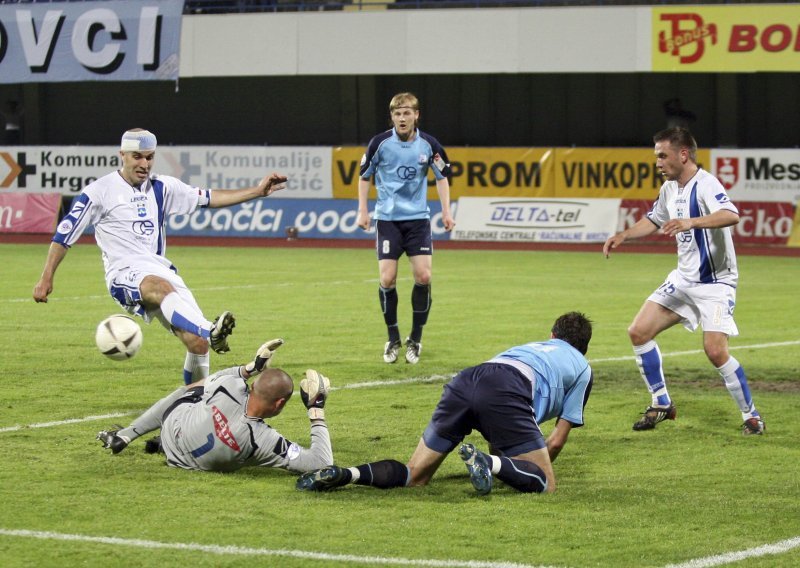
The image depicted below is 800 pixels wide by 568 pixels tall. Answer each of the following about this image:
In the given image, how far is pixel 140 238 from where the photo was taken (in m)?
9.84

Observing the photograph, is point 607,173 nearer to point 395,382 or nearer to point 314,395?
point 395,382

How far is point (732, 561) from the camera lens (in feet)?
20.2

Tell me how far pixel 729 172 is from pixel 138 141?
21.2m

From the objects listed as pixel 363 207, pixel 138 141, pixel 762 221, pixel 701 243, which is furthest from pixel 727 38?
pixel 138 141

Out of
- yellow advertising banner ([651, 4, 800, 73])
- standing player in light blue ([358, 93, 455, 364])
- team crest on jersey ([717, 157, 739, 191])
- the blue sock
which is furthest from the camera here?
yellow advertising banner ([651, 4, 800, 73])

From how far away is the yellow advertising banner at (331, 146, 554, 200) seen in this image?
99.3 feet

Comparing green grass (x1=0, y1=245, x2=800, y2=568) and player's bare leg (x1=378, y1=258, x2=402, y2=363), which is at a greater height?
player's bare leg (x1=378, y1=258, x2=402, y2=363)

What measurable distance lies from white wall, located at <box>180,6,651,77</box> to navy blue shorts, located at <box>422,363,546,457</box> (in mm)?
23953

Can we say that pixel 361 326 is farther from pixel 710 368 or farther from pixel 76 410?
pixel 76 410

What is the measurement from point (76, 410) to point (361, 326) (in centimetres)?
598

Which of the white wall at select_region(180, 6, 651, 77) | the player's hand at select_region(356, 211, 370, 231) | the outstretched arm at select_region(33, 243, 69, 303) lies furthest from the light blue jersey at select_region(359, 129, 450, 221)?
the white wall at select_region(180, 6, 651, 77)

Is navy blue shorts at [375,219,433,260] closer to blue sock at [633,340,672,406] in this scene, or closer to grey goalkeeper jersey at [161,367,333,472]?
blue sock at [633,340,672,406]

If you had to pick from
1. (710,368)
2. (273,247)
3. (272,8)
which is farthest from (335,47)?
(710,368)

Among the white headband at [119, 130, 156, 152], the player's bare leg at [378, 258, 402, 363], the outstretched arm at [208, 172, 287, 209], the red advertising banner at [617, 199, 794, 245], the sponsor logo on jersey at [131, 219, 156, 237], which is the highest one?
the red advertising banner at [617, 199, 794, 245]
